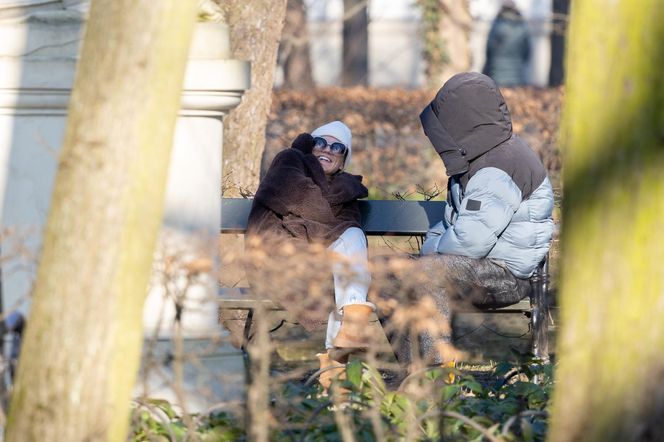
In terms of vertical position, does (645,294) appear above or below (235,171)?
below

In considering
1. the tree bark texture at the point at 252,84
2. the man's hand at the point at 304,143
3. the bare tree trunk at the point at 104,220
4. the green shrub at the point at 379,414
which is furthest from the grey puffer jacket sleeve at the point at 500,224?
the bare tree trunk at the point at 104,220

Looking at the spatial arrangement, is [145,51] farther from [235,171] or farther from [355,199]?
[235,171]

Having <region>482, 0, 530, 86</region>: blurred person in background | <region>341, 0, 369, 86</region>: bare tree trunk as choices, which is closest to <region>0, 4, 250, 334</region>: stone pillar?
<region>482, 0, 530, 86</region>: blurred person in background

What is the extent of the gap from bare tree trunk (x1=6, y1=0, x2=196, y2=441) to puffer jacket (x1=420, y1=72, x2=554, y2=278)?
8.76 feet

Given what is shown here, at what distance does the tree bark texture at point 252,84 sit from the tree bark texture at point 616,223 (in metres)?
5.05

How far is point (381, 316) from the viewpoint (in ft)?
18.3

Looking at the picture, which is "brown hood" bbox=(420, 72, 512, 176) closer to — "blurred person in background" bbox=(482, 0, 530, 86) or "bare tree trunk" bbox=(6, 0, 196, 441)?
"bare tree trunk" bbox=(6, 0, 196, 441)

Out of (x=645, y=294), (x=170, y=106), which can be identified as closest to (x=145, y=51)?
(x=170, y=106)

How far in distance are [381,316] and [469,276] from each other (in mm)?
430

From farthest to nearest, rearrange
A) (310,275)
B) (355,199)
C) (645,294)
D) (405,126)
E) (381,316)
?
(405,126) < (355,199) < (381,316) < (310,275) < (645,294)

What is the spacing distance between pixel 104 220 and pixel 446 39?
513 inches

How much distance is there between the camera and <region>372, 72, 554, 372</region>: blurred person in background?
5660mm

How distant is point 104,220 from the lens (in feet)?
10.4

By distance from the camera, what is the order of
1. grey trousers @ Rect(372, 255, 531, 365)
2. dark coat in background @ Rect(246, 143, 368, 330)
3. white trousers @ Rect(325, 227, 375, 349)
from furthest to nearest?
dark coat in background @ Rect(246, 143, 368, 330) → white trousers @ Rect(325, 227, 375, 349) → grey trousers @ Rect(372, 255, 531, 365)
